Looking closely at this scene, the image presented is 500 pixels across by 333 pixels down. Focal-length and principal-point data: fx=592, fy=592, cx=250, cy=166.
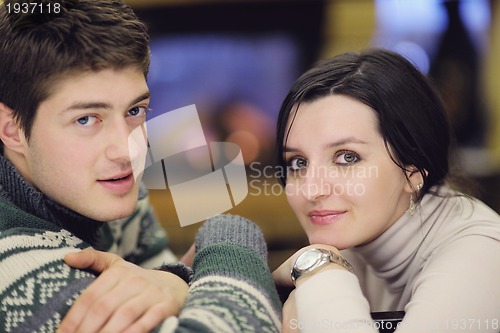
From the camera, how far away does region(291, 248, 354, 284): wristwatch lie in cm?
68

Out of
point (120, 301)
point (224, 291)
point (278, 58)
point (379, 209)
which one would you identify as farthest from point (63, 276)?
point (278, 58)

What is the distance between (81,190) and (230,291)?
23cm

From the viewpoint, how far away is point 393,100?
76 centimetres

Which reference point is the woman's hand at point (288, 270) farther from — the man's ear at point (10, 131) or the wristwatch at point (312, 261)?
the man's ear at point (10, 131)

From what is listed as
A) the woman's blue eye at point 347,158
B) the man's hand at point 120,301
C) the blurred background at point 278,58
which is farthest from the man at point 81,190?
the blurred background at point 278,58

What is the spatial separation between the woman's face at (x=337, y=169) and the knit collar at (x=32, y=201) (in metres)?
0.29

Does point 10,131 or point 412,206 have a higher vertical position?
point 10,131

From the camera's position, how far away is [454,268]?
695 mm

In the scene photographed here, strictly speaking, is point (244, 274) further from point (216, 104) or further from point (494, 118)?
point (494, 118)

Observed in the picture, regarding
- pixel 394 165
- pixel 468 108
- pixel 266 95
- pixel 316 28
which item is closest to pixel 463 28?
pixel 468 108

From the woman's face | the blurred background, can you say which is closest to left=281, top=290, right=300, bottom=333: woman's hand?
the woman's face

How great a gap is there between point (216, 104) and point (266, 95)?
119mm

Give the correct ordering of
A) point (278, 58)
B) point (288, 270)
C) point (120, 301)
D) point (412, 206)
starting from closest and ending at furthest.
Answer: point (120, 301)
point (288, 270)
point (412, 206)
point (278, 58)

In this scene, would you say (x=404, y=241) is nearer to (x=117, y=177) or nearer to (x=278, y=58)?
(x=117, y=177)
